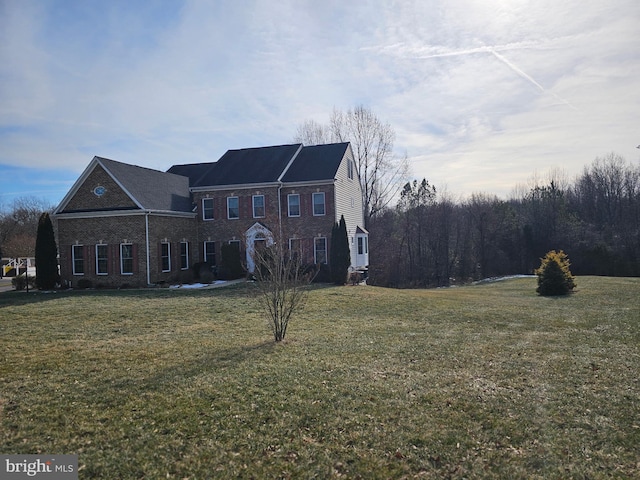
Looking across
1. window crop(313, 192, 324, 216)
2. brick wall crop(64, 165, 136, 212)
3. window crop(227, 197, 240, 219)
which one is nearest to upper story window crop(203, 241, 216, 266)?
window crop(227, 197, 240, 219)

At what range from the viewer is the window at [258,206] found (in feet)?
89.1

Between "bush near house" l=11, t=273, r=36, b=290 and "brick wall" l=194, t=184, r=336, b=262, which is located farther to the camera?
"brick wall" l=194, t=184, r=336, b=262

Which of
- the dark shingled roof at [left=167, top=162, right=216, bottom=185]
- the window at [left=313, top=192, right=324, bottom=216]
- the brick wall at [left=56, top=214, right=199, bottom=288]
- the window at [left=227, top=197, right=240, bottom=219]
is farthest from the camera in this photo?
the dark shingled roof at [left=167, top=162, right=216, bottom=185]

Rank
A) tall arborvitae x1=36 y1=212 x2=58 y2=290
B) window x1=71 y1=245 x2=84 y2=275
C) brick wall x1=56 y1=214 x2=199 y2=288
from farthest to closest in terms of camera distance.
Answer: window x1=71 y1=245 x2=84 y2=275 → tall arborvitae x1=36 y1=212 x2=58 y2=290 → brick wall x1=56 y1=214 x2=199 y2=288

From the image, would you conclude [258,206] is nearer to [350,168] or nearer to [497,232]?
[350,168]

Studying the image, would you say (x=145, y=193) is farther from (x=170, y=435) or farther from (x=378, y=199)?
(x=378, y=199)

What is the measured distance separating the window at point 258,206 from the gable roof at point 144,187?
13.6 feet

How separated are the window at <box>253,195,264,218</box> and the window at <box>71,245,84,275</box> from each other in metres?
9.84

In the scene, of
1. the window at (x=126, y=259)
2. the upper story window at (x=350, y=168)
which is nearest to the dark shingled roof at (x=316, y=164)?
the upper story window at (x=350, y=168)

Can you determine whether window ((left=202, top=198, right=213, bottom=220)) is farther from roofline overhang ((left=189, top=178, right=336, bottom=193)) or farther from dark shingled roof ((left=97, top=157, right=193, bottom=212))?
dark shingled roof ((left=97, top=157, right=193, bottom=212))

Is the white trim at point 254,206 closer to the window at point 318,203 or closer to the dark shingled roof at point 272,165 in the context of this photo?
the dark shingled roof at point 272,165

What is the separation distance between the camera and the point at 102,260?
80.1 feet

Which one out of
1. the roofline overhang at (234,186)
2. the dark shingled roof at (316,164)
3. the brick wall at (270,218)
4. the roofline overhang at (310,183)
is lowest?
the brick wall at (270,218)

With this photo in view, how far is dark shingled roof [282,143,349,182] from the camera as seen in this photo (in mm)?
26703
